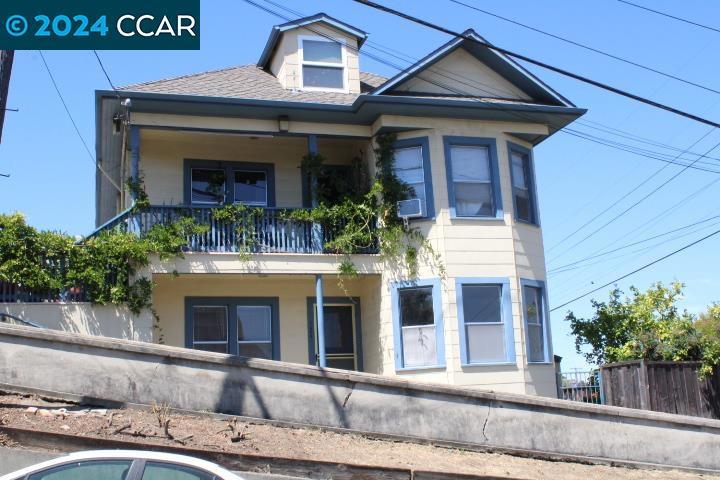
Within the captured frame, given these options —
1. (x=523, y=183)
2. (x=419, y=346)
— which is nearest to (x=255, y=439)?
(x=419, y=346)

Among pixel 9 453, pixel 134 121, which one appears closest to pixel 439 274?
pixel 134 121

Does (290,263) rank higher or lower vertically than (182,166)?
lower

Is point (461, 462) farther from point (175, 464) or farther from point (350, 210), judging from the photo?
point (350, 210)

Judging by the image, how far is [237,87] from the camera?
18.4 meters

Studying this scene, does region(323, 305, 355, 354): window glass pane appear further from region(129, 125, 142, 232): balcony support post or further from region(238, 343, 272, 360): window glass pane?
region(129, 125, 142, 232): balcony support post

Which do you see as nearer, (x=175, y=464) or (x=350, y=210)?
(x=175, y=464)

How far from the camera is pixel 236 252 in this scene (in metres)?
16.9

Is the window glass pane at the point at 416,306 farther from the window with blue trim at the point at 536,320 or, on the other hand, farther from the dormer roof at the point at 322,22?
the dormer roof at the point at 322,22

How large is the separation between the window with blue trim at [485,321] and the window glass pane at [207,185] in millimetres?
5790

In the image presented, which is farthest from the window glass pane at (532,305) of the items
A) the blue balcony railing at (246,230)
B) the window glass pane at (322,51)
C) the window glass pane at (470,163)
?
the window glass pane at (322,51)

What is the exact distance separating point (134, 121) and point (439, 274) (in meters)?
6.96

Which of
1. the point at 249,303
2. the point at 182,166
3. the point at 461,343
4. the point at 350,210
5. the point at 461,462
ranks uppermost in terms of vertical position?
the point at 182,166

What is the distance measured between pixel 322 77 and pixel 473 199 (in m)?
4.50

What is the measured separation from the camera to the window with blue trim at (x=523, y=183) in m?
18.7
